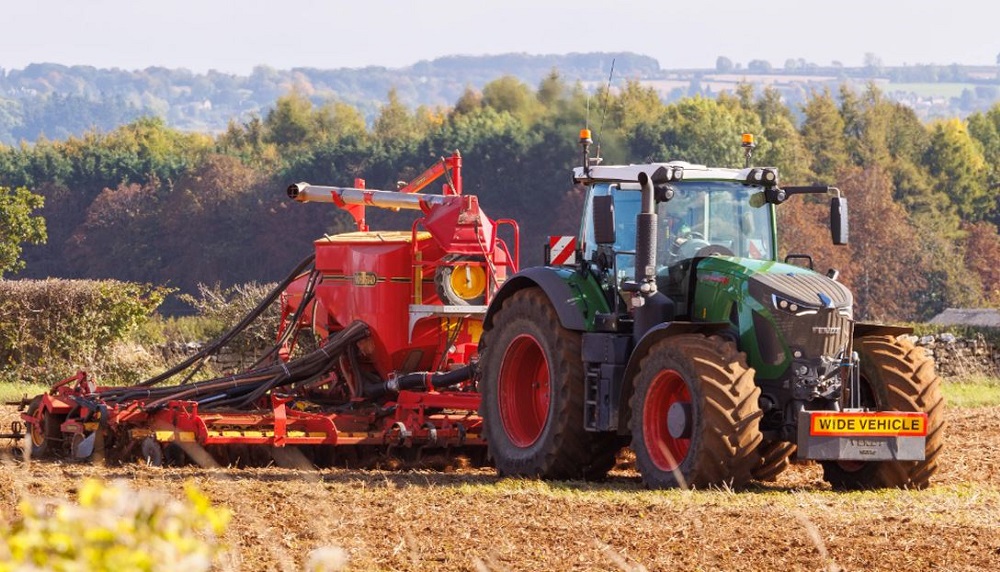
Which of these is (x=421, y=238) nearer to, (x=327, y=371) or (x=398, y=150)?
(x=327, y=371)

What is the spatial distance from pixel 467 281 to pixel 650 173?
2.99 metres

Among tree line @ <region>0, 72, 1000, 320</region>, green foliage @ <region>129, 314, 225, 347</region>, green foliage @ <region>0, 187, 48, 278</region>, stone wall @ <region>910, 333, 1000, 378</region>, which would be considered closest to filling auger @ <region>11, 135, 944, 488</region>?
green foliage @ <region>129, 314, 225, 347</region>

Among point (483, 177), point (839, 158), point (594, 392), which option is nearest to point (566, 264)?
point (594, 392)

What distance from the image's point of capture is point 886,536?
8.31 metres

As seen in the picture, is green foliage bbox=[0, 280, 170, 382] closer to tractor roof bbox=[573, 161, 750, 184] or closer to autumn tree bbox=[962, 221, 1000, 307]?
tractor roof bbox=[573, 161, 750, 184]

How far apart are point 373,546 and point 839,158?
65859 millimetres

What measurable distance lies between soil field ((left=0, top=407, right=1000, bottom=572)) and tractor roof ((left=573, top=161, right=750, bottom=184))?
206 cm

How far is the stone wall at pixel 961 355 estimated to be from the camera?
25781 millimetres

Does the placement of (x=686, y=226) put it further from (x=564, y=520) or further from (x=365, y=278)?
(x=365, y=278)

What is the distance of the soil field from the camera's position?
768 centimetres

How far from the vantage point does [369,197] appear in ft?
48.6

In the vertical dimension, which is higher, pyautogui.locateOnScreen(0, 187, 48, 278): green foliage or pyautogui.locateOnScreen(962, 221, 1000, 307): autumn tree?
pyautogui.locateOnScreen(0, 187, 48, 278): green foliage

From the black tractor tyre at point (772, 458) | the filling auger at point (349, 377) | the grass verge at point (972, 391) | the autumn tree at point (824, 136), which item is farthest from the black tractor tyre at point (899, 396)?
the autumn tree at point (824, 136)

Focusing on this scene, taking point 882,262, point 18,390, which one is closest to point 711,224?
point 18,390
